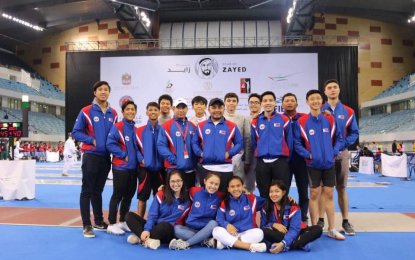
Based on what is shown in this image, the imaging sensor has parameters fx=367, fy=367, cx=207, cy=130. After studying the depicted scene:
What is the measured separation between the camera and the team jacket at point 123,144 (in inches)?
171

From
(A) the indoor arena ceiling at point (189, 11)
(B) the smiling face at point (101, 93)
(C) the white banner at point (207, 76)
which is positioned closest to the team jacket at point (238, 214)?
(B) the smiling face at point (101, 93)

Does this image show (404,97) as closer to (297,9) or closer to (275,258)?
(297,9)

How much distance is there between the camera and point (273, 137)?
4.14 m

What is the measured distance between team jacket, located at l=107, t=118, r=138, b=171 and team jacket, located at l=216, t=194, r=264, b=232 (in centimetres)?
124

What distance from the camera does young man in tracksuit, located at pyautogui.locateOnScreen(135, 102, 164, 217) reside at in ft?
14.2

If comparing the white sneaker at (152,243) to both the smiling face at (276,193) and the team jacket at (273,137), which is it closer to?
the smiling face at (276,193)

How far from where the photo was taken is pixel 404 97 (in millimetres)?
23422

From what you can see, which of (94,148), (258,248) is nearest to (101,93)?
(94,148)

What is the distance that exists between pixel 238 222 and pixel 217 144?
86 cm

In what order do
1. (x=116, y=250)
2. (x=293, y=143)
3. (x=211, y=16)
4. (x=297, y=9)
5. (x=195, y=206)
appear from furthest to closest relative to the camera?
(x=211, y=16)
(x=297, y=9)
(x=293, y=143)
(x=195, y=206)
(x=116, y=250)

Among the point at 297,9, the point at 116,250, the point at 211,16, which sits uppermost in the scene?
the point at 211,16

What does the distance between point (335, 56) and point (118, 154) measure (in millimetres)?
12287

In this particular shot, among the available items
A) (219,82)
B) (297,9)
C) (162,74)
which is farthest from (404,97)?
(162,74)

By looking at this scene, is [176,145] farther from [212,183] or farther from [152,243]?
[152,243]
